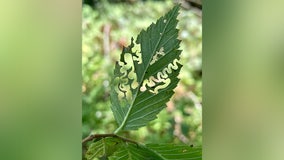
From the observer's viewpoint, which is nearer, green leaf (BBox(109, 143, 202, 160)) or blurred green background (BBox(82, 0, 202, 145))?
green leaf (BBox(109, 143, 202, 160))

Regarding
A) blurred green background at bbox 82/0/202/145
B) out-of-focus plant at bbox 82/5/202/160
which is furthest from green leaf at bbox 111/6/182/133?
blurred green background at bbox 82/0/202/145

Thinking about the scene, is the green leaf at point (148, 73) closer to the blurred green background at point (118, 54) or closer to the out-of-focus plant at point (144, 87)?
the out-of-focus plant at point (144, 87)

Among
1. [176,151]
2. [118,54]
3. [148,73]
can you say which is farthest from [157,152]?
[118,54]

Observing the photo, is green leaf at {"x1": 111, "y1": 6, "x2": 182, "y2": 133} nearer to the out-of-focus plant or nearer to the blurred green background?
the out-of-focus plant

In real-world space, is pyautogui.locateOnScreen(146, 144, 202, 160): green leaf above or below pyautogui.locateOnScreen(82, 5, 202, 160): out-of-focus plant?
below
